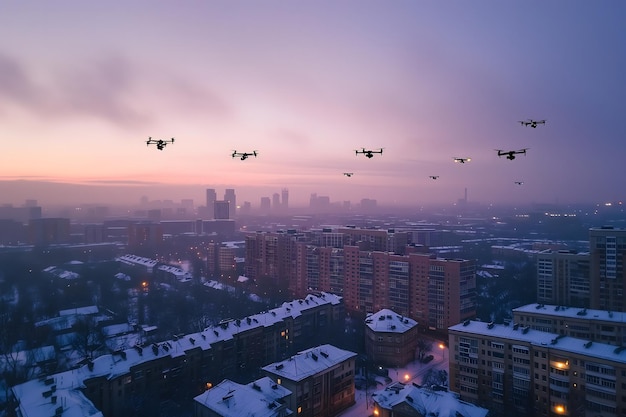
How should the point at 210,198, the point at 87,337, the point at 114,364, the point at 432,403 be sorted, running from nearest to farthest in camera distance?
1. the point at 432,403
2. the point at 114,364
3. the point at 87,337
4. the point at 210,198

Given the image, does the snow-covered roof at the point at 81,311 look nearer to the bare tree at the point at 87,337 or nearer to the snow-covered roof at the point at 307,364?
the bare tree at the point at 87,337

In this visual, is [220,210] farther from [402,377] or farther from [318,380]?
[318,380]

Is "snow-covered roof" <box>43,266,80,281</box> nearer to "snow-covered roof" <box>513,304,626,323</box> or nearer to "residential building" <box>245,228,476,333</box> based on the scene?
"residential building" <box>245,228,476,333</box>

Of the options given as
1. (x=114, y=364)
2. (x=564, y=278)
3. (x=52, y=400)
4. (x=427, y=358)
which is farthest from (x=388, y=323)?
(x=564, y=278)

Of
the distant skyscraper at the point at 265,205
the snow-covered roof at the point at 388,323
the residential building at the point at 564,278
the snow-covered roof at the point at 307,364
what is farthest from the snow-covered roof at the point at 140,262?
the distant skyscraper at the point at 265,205

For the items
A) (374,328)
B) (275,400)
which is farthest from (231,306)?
(275,400)

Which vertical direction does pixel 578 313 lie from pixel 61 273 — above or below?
above
